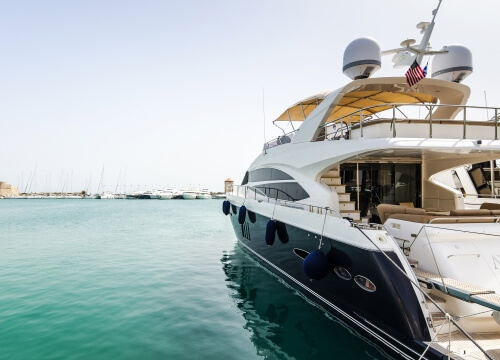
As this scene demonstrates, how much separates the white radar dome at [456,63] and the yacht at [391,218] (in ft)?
0.11

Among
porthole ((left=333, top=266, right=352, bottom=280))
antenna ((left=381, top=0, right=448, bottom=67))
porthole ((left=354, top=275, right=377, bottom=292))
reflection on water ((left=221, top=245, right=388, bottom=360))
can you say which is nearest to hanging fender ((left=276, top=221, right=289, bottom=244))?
reflection on water ((left=221, top=245, right=388, bottom=360))

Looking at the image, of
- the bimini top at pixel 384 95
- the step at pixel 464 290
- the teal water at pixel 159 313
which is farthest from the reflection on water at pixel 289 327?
the bimini top at pixel 384 95

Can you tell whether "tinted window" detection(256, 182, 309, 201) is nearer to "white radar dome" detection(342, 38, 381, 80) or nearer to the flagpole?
"white radar dome" detection(342, 38, 381, 80)

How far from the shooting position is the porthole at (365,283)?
5.09m

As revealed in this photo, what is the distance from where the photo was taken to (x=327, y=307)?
261 inches

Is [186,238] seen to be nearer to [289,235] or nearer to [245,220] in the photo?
[245,220]

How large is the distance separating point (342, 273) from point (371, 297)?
2.37ft

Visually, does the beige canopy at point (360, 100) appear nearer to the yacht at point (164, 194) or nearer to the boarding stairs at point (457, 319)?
the boarding stairs at point (457, 319)

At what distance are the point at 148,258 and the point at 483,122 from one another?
12.3m

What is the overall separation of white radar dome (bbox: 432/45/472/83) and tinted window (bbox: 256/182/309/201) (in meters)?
6.38

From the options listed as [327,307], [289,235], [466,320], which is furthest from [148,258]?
[466,320]

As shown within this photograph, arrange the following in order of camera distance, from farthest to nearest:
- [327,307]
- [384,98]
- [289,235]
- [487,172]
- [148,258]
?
[487,172], [148,258], [384,98], [289,235], [327,307]

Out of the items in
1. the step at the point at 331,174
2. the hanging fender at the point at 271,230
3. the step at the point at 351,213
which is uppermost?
the step at the point at 331,174

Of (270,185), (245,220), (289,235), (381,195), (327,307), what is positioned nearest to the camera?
(327,307)
